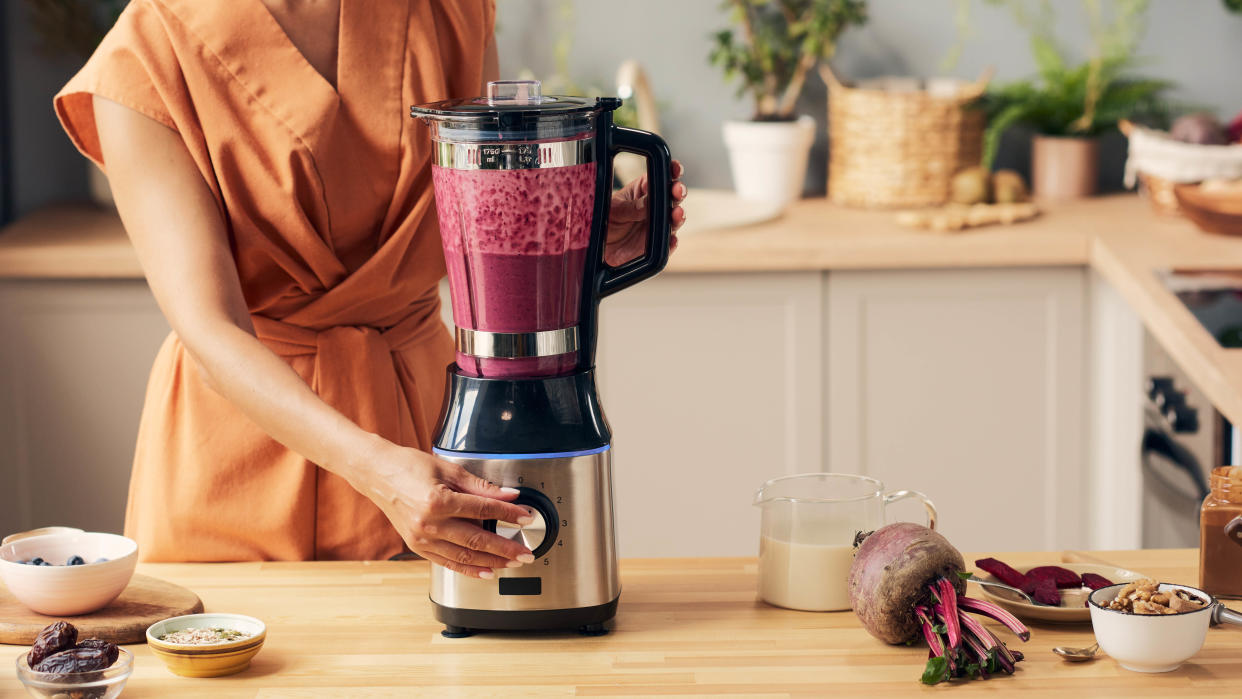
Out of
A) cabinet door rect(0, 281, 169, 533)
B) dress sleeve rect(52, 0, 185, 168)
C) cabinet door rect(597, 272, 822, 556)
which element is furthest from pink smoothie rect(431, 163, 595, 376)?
cabinet door rect(0, 281, 169, 533)

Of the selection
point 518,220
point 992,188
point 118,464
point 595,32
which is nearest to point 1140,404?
point 992,188

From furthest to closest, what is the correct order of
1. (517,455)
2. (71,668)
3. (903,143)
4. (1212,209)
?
1. (903,143)
2. (1212,209)
3. (517,455)
4. (71,668)

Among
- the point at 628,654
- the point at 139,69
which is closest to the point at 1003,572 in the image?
the point at 628,654

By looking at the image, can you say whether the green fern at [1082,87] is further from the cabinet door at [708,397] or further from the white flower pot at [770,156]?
the cabinet door at [708,397]

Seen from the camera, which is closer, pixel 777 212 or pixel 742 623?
pixel 742 623

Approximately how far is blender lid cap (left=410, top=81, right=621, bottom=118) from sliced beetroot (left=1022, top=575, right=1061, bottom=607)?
492 mm

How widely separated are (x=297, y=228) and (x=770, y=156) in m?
1.73

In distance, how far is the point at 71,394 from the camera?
8.37ft

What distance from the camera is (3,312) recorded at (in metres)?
2.50

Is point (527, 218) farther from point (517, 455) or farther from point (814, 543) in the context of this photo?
point (814, 543)

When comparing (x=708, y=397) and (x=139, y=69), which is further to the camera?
(x=708, y=397)

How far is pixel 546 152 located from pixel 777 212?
5.77ft

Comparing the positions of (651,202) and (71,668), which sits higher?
(651,202)

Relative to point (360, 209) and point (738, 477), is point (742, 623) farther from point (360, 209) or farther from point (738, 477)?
point (738, 477)
